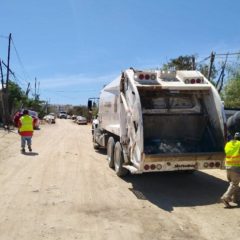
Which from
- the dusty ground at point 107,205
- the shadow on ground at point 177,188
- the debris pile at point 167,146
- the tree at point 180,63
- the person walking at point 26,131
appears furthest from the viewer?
the tree at point 180,63

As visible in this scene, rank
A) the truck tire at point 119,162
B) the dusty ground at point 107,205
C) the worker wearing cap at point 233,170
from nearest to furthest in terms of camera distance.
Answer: the dusty ground at point 107,205
the worker wearing cap at point 233,170
the truck tire at point 119,162

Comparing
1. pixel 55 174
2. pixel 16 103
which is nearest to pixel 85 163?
pixel 55 174

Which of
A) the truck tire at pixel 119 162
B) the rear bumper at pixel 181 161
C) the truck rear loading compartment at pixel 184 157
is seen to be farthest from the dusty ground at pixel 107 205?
the truck rear loading compartment at pixel 184 157

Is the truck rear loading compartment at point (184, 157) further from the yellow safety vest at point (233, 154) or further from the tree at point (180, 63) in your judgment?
the tree at point (180, 63)

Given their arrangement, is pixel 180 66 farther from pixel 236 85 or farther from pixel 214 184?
pixel 214 184

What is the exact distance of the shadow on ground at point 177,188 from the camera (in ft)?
32.0

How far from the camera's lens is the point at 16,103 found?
159 feet

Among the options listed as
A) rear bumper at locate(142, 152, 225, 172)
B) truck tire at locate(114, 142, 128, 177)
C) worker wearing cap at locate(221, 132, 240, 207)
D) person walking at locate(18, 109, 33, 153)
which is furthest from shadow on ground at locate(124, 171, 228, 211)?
person walking at locate(18, 109, 33, 153)

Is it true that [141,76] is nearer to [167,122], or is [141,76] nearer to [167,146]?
[167,122]

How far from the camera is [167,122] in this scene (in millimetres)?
12289

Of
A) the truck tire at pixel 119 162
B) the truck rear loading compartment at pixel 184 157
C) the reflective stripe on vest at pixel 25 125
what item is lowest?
the truck tire at pixel 119 162

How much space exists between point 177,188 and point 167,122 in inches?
72.9

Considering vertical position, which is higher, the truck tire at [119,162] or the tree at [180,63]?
the tree at [180,63]

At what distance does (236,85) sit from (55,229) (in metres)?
22.0
